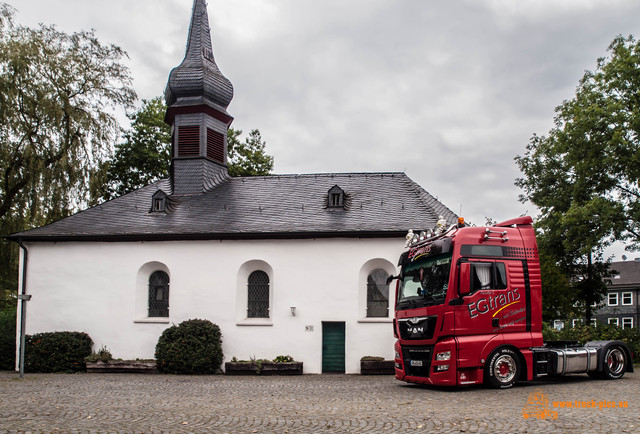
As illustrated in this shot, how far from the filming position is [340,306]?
1862cm

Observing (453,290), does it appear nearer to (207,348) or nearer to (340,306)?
(340,306)

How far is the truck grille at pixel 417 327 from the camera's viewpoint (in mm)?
12102

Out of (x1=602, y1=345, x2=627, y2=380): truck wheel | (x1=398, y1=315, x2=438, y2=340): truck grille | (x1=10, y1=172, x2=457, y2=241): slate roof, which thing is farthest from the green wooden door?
(x1=602, y1=345, x2=627, y2=380): truck wheel

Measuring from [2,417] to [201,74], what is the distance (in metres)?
16.6

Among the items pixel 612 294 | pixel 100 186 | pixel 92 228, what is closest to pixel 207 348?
pixel 92 228

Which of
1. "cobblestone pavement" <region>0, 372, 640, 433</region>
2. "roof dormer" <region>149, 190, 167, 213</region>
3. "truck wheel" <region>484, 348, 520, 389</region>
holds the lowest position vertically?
"cobblestone pavement" <region>0, 372, 640, 433</region>

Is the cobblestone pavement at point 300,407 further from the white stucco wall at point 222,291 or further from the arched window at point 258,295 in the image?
the arched window at point 258,295

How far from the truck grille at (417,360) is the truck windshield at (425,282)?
90 cm

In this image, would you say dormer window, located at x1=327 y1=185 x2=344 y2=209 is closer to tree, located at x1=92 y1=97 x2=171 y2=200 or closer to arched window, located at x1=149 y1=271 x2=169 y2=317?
arched window, located at x1=149 y1=271 x2=169 y2=317

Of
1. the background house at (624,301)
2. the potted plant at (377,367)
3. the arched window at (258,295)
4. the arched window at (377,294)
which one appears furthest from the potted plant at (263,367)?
the background house at (624,301)

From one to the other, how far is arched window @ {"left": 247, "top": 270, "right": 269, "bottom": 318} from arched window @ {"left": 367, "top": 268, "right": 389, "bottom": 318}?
3.29 metres

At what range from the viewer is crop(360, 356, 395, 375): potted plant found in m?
17.7

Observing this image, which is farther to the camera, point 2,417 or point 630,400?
point 630,400

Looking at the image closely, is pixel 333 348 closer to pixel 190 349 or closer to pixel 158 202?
pixel 190 349
